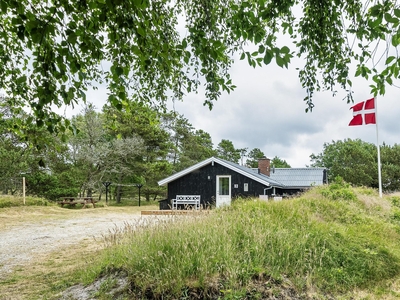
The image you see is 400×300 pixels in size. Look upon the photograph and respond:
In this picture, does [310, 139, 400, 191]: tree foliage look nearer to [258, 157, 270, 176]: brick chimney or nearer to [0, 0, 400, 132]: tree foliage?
[258, 157, 270, 176]: brick chimney

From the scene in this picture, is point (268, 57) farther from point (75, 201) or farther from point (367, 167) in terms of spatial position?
point (367, 167)

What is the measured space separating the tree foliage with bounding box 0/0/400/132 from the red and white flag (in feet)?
34.3

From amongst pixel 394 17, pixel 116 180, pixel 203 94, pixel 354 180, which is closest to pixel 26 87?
pixel 203 94

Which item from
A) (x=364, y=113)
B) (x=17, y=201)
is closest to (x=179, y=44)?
(x=364, y=113)

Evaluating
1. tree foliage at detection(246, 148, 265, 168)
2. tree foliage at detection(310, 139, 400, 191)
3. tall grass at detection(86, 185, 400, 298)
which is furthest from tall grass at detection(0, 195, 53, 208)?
tree foliage at detection(246, 148, 265, 168)

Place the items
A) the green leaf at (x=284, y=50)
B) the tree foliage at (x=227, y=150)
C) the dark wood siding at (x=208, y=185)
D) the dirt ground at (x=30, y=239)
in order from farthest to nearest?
the tree foliage at (x=227, y=150) < the dark wood siding at (x=208, y=185) < the dirt ground at (x=30, y=239) < the green leaf at (x=284, y=50)

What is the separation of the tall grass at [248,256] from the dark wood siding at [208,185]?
962 cm

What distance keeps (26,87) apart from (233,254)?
3.51m

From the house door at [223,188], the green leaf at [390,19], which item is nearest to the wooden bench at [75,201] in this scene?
the house door at [223,188]

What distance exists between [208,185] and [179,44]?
1321 centimetres

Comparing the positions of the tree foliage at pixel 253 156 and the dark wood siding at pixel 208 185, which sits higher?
the tree foliage at pixel 253 156

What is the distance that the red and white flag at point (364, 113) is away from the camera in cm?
1242

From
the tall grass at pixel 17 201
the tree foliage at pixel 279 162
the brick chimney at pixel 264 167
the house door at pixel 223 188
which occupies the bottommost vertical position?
the tall grass at pixel 17 201

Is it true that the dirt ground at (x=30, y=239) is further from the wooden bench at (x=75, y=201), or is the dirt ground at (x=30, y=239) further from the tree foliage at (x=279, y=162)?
the tree foliage at (x=279, y=162)
